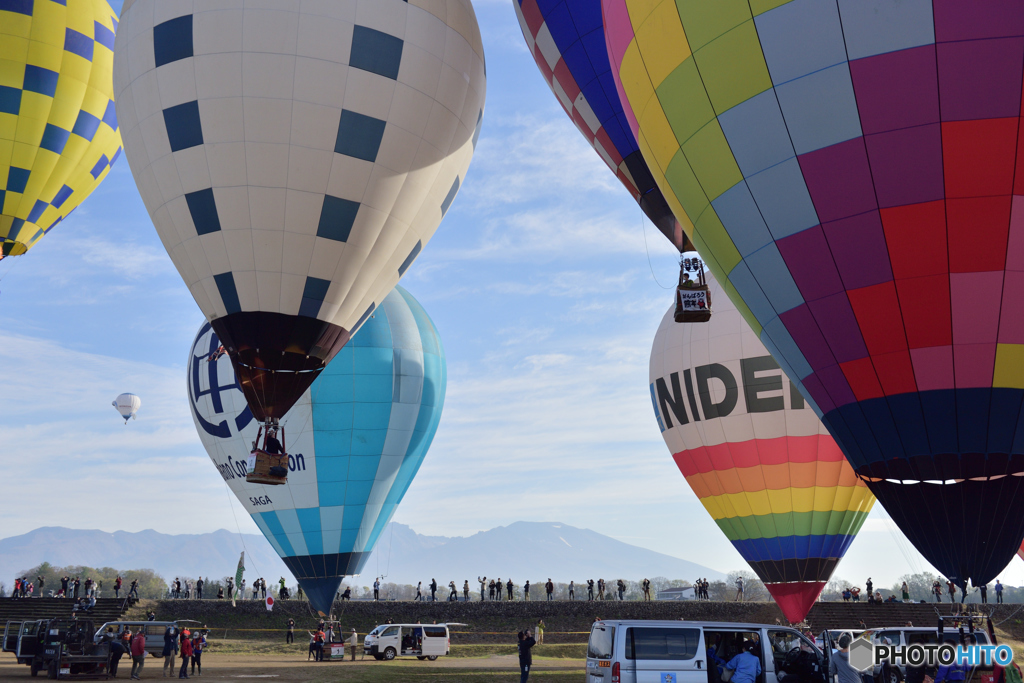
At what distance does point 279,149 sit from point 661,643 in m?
8.91

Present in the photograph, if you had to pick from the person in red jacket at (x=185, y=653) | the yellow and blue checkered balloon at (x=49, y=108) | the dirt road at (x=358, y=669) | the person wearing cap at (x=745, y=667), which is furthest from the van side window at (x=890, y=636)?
the yellow and blue checkered balloon at (x=49, y=108)

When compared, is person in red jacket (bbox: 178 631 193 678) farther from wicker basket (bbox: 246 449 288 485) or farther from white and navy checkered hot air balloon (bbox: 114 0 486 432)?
white and navy checkered hot air balloon (bbox: 114 0 486 432)

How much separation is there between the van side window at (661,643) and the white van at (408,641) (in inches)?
501

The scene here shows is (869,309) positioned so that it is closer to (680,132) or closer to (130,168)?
(680,132)

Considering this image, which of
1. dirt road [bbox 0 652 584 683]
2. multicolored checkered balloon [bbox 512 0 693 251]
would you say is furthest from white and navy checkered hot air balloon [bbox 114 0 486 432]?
dirt road [bbox 0 652 584 683]

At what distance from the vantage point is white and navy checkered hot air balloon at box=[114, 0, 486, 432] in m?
12.8

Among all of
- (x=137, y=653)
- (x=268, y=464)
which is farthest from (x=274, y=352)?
(x=137, y=653)

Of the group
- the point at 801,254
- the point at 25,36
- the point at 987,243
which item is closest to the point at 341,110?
the point at 801,254

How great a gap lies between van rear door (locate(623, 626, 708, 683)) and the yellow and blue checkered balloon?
1570 cm

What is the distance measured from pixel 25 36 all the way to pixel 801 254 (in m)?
17.9

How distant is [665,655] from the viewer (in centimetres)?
1008

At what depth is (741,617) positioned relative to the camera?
28641 millimetres

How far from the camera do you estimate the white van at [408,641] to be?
21.6 meters

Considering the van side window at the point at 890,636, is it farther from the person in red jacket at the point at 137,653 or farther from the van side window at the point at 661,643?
the person in red jacket at the point at 137,653
